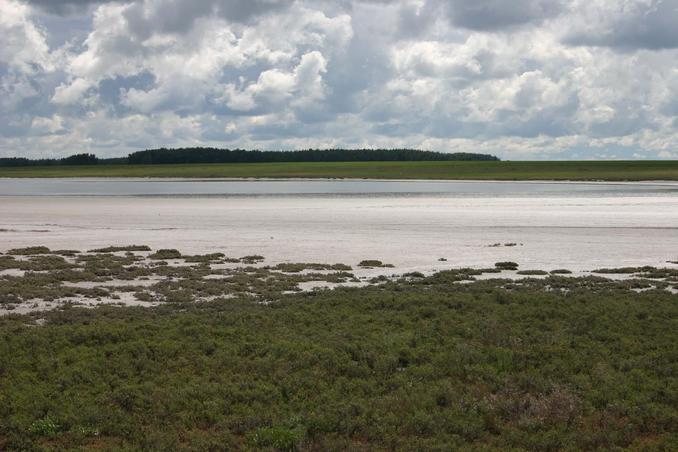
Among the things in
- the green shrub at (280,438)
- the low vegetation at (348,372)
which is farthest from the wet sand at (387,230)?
the green shrub at (280,438)

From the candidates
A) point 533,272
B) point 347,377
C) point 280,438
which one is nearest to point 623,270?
point 533,272

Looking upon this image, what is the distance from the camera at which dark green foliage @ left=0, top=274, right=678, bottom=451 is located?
33.3 ft

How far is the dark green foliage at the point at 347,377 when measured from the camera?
10156 millimetres

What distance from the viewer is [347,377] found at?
41.5 ft

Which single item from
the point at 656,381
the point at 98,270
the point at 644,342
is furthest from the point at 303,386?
the point at 98,270

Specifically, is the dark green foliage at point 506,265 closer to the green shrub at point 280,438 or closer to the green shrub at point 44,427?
the green shrub at point 280,438

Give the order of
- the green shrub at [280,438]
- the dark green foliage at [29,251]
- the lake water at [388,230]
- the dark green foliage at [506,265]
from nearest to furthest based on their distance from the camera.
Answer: the green shrub at [280,438], the dark green foliage at [506,265], the lake water at [388,230], the dark green foliage at [29,251]

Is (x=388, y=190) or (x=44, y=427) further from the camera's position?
(x=388, y=190)

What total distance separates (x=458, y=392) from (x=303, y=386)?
8.06 feet

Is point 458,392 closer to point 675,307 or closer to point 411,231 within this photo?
point 675,307

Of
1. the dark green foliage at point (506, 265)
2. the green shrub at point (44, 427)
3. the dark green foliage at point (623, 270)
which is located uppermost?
the dark green foliage at point (623, 270)

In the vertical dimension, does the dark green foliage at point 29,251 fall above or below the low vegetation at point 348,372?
below

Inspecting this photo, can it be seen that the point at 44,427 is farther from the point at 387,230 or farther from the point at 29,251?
the point at 387,230

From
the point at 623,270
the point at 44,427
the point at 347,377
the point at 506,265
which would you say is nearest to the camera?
the point at 44,427
